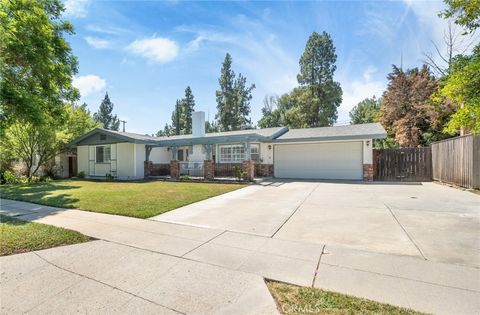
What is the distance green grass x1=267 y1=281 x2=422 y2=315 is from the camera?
2.45m

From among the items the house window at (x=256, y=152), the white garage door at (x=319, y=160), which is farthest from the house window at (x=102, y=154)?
the white garage door at (x=319, y=160)

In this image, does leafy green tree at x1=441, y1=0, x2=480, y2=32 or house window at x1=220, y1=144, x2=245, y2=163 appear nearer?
leafy green tree at x1=441, y1=0, x2=480, y2=32

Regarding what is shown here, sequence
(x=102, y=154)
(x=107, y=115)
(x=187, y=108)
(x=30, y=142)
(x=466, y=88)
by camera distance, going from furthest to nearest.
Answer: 1. (x=107, y=115)
2. (x=187, y=108)
3. (x=102, y=154)
4. (x=30, y=142)
5. (x=466, y=88)

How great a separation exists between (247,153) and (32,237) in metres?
10.9

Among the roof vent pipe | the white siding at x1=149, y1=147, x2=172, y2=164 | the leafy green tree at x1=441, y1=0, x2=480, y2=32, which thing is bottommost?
the white siding at x1=149, y1=147, x2=172, y2=164

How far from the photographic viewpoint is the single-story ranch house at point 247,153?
14.7 metres

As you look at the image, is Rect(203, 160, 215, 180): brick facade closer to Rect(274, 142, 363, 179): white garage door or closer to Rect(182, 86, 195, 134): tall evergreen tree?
Rect(274, 142, 363, 179): white garage door

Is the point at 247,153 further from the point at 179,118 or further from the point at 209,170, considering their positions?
the point at 179,118

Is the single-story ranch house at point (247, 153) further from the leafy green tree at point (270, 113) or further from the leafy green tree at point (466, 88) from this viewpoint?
the leafy green tree at point (270, 113)

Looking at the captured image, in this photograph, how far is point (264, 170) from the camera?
17.2 m

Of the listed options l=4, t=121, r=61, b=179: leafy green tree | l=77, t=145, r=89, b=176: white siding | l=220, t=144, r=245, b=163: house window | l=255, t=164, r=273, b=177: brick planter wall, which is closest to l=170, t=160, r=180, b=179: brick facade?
l=220, t=144, r=245, b=163: house window

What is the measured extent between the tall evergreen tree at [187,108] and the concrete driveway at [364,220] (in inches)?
1422

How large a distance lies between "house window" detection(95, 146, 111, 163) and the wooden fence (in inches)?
808

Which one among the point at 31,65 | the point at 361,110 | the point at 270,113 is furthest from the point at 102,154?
the point at 361,110
